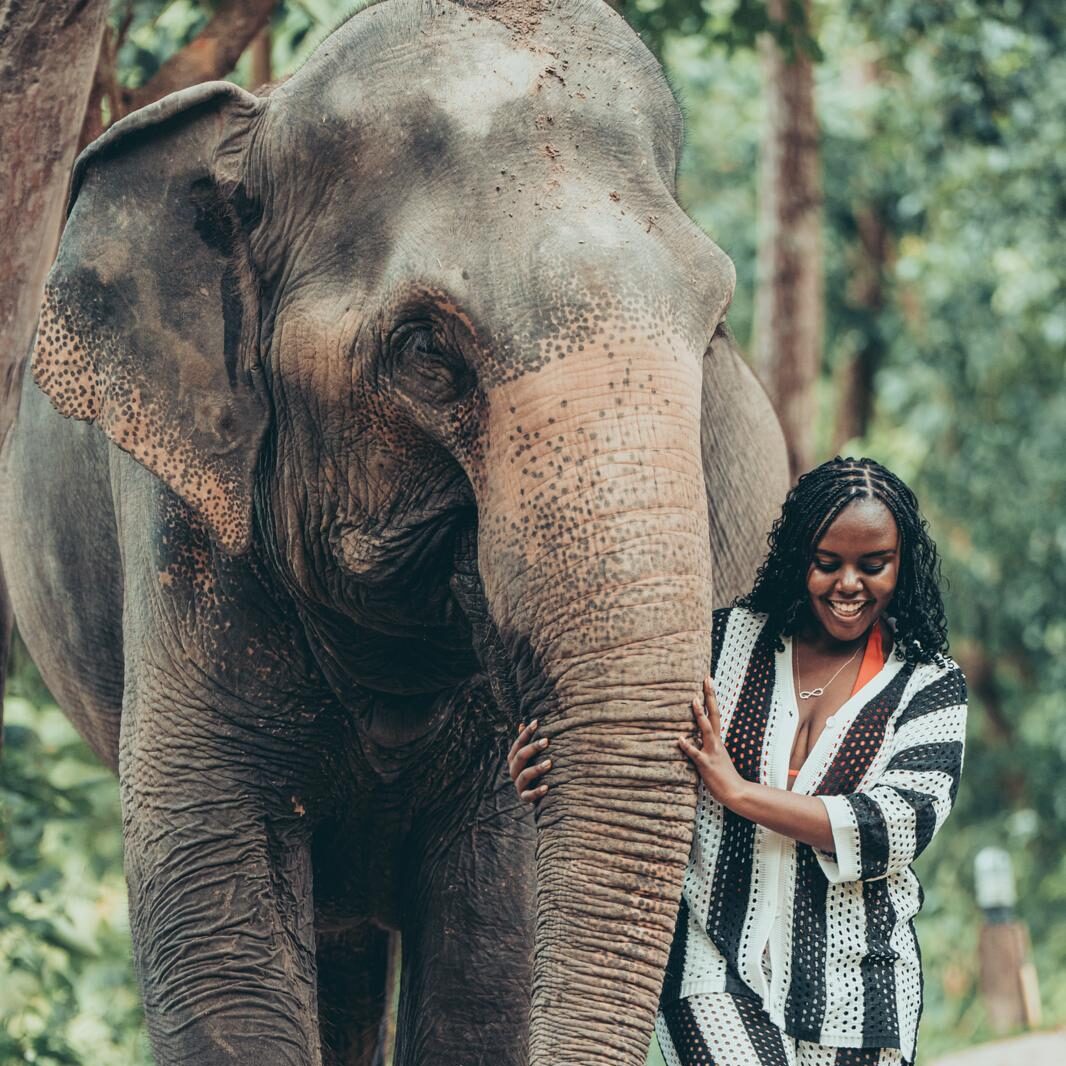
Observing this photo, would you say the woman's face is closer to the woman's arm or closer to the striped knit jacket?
the striped knit jacket

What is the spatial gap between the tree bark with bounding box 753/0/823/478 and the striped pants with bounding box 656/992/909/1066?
611 cm

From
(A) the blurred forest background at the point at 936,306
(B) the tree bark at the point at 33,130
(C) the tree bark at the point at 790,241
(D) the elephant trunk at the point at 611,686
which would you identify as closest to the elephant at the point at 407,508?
(D) the elephant trunk at the point at 611,686

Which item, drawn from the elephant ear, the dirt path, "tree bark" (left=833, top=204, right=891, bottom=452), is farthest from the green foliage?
"tree bark" (left=833, top=204, right=891, bottom=452)

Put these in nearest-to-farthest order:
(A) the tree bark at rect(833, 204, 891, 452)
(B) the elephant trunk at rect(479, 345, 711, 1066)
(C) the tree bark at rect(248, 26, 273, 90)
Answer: (B) the elephant trunk at rect(479, 345, 711, 1066)
(C) the tree bark at rect(248, 26, 273, 90)
(A) the tree bark at rect(833, 204, 891, 452)

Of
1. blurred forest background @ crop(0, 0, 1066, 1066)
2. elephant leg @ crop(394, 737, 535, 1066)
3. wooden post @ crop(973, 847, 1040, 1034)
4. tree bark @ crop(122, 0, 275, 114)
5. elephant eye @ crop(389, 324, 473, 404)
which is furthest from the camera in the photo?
blurred forest background @ crop(0, 0, 1066, 1066)

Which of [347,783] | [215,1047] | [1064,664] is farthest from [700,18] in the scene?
[1064,664]

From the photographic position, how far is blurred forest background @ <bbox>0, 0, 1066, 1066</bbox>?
9086 mm

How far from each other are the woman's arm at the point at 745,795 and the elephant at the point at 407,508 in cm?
5

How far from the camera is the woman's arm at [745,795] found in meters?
2.89

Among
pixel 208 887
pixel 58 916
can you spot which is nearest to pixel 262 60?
pixel 58 916

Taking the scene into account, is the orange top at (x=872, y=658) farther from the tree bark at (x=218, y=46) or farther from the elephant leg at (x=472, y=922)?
the tree bark at (x=218, y=46)

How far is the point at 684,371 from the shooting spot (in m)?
3.01

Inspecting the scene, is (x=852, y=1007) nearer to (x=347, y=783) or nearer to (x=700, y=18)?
(x=347, y=783)

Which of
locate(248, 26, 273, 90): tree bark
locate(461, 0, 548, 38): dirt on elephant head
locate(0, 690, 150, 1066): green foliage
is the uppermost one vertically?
locate(461, 0, 548, 38): dirt on elephant head
